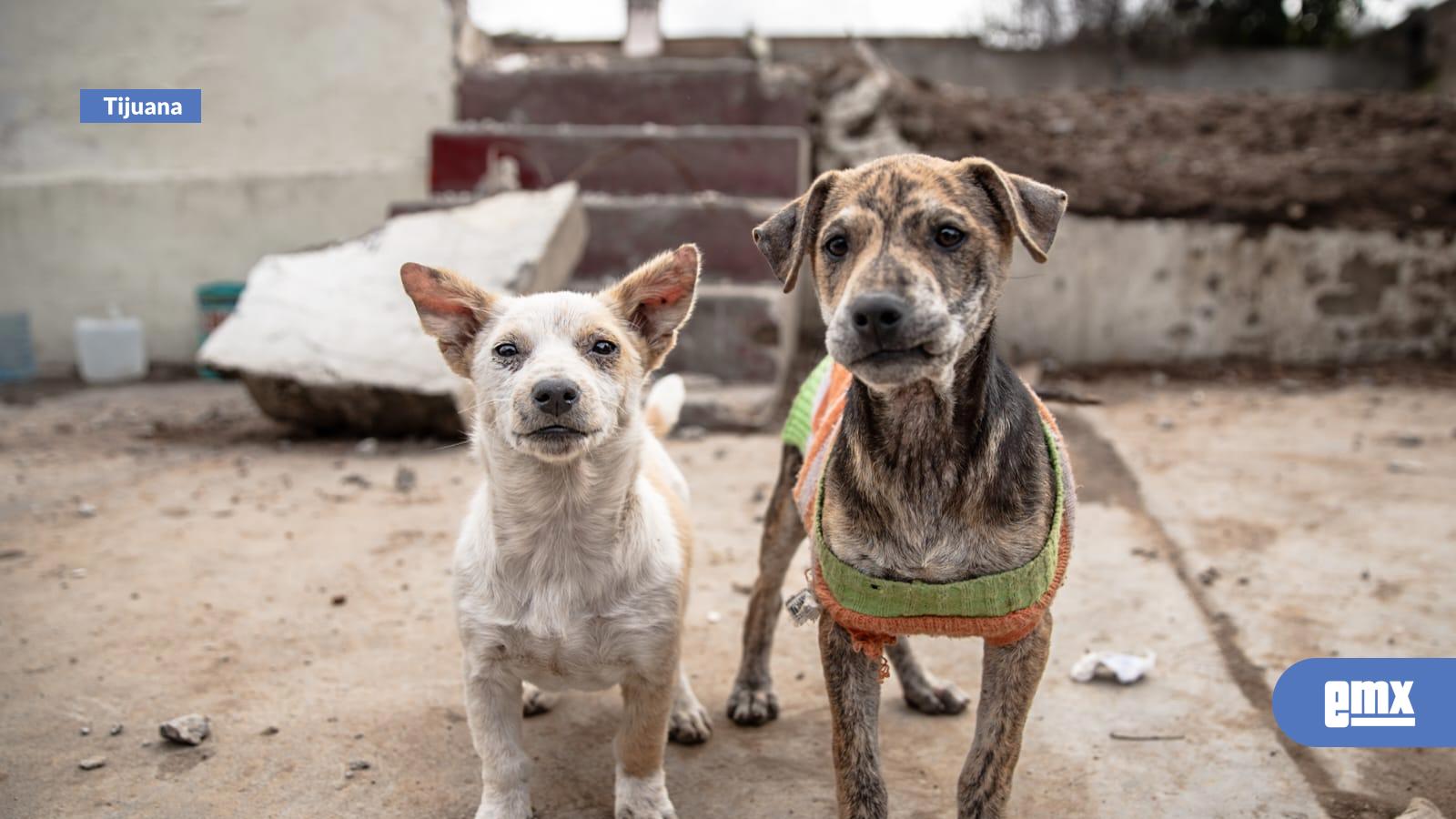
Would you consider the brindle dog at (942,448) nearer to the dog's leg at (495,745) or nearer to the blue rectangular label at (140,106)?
the dog's leg at (495,745)

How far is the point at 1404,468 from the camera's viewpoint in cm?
574

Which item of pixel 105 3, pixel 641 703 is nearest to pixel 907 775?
pixel 641 703

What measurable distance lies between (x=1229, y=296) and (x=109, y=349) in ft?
30.8

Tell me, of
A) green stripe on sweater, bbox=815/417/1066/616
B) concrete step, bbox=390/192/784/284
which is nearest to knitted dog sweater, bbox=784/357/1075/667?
green stripe on sweater, bbox=815/417/1066/616

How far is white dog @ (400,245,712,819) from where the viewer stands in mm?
2734

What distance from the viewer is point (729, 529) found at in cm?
530

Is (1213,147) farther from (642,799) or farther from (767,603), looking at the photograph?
(642,799)

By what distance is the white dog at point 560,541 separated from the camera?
273cm

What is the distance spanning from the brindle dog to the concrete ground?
514 mm

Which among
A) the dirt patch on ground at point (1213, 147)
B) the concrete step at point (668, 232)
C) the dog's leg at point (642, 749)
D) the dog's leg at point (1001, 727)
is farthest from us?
the dirt patch on ground at point (1213, 147)

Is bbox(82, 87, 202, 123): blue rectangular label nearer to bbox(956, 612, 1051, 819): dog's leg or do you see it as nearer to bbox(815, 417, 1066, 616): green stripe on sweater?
bbox(815, 417, 1066, 616): green stripe on sweater

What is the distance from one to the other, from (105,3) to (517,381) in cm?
791

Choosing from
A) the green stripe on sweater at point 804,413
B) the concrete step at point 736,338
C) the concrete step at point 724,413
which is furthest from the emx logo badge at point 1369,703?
the concrete step at point 736,338

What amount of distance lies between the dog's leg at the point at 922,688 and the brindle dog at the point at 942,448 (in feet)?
2.94
